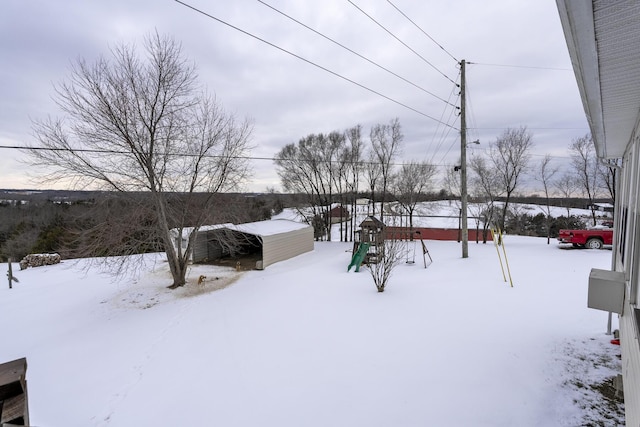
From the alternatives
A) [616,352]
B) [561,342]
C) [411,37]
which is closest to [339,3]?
[411,37]

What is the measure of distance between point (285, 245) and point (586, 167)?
844 inches

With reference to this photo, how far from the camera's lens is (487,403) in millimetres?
3521

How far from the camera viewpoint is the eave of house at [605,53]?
1.25 metres

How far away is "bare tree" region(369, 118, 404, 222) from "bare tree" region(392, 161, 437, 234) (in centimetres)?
89

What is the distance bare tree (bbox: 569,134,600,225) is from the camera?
19.5 m

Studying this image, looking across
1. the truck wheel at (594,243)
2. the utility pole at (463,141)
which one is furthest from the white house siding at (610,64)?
the truck wheel at (594,243)

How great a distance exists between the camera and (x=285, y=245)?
14.0 meters

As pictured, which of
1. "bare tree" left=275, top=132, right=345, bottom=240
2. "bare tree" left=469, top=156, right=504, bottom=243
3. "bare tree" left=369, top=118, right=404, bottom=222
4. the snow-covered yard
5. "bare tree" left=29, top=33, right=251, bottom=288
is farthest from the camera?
"bare tree" left=275, top=132, right=345, bottom=240

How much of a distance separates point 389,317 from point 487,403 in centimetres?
285

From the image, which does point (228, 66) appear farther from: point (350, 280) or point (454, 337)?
point (454, 337)

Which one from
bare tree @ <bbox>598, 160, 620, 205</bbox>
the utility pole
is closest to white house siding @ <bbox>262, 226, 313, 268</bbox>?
the utility pole

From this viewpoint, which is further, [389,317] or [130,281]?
[130,281]

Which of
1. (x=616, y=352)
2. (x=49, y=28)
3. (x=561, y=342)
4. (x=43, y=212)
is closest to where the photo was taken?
(x=616, y=352)

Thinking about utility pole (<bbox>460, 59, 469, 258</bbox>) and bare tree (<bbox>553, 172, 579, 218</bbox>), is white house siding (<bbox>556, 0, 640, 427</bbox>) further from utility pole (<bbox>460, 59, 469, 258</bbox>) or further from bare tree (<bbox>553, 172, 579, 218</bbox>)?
bare tree (<bbox>553, 172, 579, 218</bbox>)
